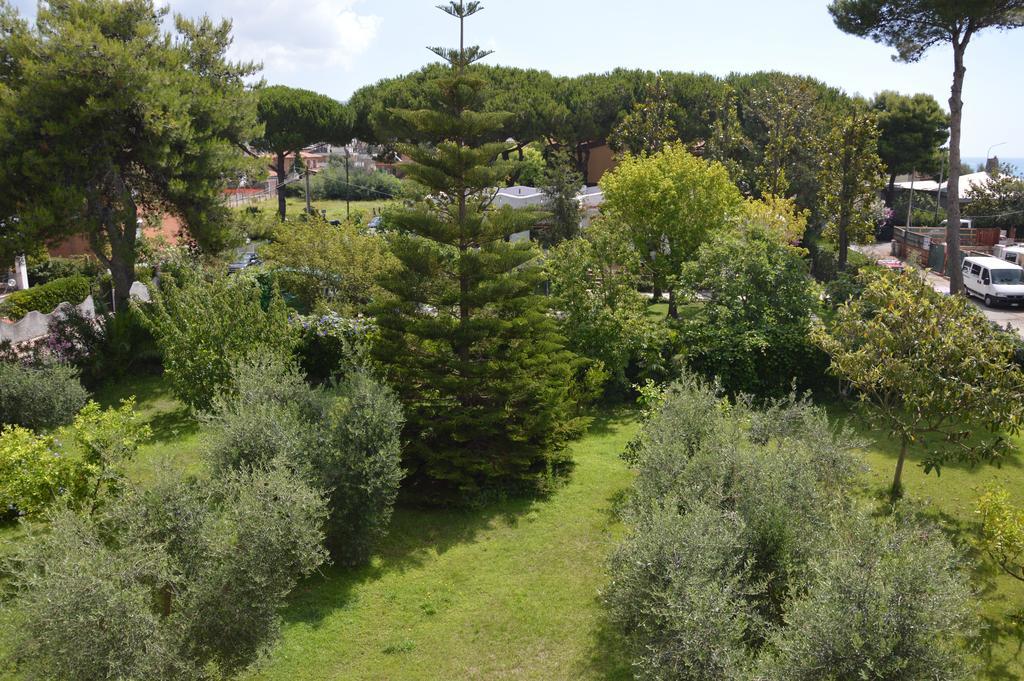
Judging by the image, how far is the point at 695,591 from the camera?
6.55 m

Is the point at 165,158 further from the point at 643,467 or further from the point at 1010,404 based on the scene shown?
the point at 1010,404

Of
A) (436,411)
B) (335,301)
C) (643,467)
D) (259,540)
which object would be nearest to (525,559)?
(643,467)

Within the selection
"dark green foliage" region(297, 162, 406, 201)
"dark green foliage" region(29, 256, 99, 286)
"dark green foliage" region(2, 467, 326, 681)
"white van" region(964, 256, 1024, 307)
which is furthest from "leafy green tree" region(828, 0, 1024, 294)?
"dark green foliage" region(297, 162, 406, 201)

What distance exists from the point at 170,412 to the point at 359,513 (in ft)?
25.6

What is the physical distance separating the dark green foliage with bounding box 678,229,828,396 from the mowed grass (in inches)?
199

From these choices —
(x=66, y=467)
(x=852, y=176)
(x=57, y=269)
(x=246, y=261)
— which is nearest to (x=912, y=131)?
(x=852, y=176)

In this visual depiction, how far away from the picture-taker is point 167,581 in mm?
7281

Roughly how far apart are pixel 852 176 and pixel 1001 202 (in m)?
18.5

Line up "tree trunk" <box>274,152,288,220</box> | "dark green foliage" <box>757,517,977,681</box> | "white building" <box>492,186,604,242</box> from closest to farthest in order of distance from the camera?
"dark green foliage" <box>757,517,977,681</box>
"white building" <box>492,186,604,242</box>
"tree trunk" <box>274,152,288,220</box>

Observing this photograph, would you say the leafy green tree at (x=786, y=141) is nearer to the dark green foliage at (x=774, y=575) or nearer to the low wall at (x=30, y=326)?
the dark green foliage at (x=774, y=575)

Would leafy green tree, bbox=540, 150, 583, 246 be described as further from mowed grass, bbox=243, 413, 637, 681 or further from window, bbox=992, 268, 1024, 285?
mowed grass, bbox=243, 413, 637, 681

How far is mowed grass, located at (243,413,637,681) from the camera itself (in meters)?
8.02

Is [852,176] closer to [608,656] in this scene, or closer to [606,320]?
[606,320]

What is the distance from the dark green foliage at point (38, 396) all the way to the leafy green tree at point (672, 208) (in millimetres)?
14984
